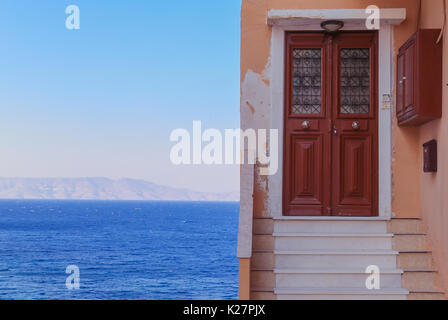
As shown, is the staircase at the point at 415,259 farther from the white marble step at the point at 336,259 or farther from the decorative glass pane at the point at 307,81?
the decorative glass pane at the point at 307,81

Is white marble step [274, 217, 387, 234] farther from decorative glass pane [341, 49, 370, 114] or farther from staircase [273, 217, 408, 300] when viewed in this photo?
decorative glass pane [341, 49, 370, 114]

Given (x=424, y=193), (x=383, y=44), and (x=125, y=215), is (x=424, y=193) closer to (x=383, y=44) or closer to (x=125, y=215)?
(x=383, y=44)

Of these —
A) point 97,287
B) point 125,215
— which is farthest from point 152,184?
point 97,287

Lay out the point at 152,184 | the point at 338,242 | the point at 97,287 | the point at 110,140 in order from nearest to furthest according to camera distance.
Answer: the point at 338,242 < the point at 97,287 < the point at 110,140 < the point at 152,184

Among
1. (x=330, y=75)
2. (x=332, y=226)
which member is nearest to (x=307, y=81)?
(x=330, y=75)

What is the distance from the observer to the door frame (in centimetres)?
675

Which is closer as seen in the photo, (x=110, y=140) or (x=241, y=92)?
(x=241, y=92)

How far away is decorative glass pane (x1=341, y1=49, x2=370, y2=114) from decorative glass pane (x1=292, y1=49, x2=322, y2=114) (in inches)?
11.6

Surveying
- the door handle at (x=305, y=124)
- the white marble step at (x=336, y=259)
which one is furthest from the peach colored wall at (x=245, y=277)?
the door handle at (x=305, y=124)

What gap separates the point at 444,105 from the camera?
5.81 meters

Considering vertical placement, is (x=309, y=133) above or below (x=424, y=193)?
above

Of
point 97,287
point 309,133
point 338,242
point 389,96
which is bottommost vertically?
point 97,287

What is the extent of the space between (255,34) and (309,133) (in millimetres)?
1289

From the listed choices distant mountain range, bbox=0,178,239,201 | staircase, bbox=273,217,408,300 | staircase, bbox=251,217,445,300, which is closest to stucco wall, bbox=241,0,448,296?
staircase, bbox=251,217,445,300
